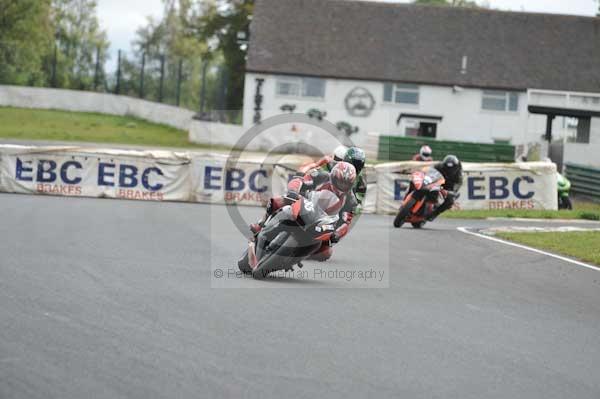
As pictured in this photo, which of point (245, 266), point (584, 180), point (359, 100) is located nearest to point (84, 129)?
point (359, 100)

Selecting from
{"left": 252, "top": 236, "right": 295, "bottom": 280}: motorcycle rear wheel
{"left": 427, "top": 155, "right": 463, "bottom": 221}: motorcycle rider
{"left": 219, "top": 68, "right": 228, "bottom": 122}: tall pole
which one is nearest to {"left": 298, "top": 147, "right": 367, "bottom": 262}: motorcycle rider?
{"left": 252, "top": 236, "right": 295, "bottom": 280}: motorcycle rear wheel

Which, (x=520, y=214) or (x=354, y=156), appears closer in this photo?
(x=354, y=156)

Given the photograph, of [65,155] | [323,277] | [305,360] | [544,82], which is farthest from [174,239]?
[544,82]

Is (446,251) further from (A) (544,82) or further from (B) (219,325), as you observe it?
(A) (544,82)

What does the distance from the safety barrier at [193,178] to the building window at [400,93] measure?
2621cm

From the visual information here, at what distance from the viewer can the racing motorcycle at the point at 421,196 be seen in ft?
60.6

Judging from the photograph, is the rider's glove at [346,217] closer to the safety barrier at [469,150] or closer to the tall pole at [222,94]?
the safety barrier at [469,150]

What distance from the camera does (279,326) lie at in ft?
25.4

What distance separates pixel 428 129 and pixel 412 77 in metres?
2.91

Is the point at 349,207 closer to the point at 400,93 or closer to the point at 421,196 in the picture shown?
the point at 421,196

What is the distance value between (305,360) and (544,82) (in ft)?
155

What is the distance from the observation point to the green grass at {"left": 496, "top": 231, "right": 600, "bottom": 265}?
50.3 ft

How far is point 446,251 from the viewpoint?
49.4 ft

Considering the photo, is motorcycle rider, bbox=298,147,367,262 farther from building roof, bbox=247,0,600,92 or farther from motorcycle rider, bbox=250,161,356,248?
building roof, bbox=247,0,600,92
